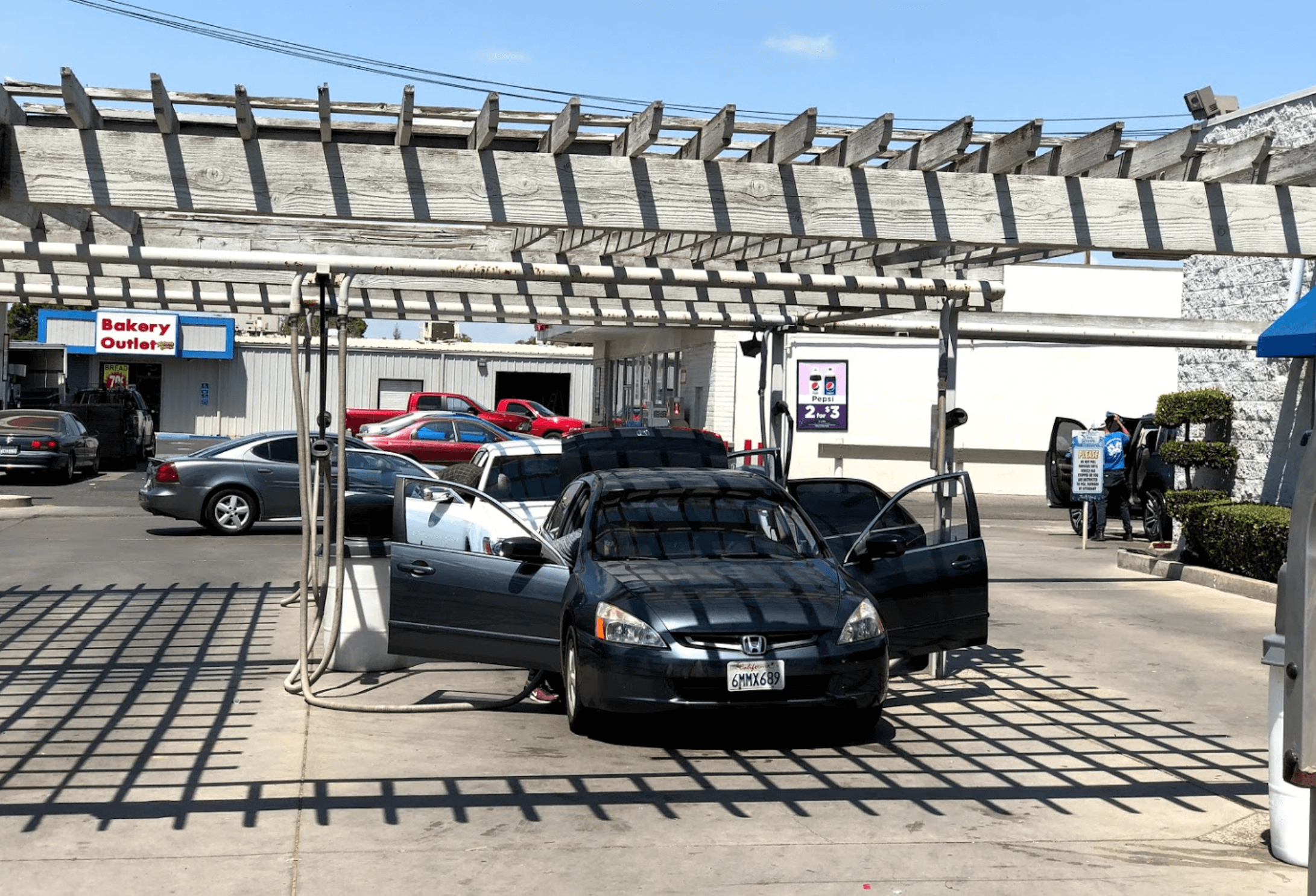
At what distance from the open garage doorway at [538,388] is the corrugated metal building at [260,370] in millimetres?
588

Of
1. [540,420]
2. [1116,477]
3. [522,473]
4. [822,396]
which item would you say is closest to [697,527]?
[522,473]

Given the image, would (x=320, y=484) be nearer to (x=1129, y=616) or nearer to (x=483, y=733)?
(x=483, y=733)

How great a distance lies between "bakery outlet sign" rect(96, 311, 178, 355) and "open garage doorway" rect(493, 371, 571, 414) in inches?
455

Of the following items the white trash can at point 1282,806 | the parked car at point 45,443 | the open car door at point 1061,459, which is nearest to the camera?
the white trash can at point 1282,806

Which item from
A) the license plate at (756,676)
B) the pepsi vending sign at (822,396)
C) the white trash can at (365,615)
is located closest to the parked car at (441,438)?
the pepsi vending sign at (822,396)

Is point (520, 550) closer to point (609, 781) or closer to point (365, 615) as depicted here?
point (609, 781)

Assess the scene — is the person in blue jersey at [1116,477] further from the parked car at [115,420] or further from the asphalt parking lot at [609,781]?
the parked car at [115,420]

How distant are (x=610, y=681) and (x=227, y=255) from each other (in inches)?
138

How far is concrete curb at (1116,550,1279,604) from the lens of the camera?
1483 centimetres

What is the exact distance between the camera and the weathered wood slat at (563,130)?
8.45 metres

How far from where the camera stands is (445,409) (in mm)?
39562

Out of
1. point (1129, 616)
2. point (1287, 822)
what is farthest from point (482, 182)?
point (1129, 616)

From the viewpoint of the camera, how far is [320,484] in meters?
10.3

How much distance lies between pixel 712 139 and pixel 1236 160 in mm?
3611
